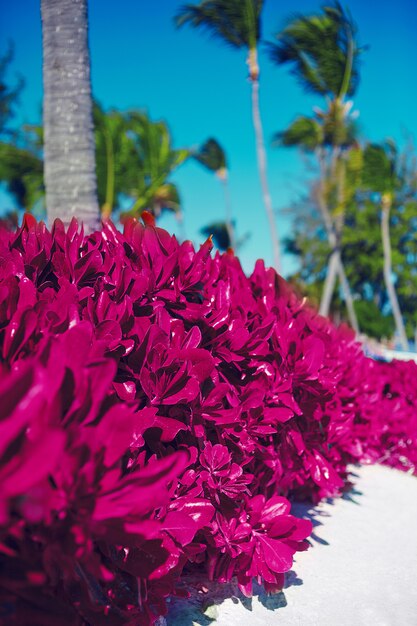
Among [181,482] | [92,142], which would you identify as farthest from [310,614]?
[92,142]

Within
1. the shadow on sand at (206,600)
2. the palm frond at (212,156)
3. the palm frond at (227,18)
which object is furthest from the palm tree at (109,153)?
the shadow on sand at (206,600)

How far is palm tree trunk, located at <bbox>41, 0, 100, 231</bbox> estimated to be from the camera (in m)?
3.88

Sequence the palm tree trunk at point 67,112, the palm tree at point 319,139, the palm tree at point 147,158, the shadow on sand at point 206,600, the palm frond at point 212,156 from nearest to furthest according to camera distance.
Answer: the shadow on sand at point 206,600, the palm tree trunk at point 67,112, the palm tree at point 319,139, the palm tree at point 147,158, the palm frond at point 212,156

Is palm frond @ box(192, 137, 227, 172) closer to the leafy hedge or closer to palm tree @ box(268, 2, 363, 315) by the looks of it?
palm tree @ box(268, 2, 363, 315)

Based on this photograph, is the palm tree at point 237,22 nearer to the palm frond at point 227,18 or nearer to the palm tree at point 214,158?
the palm frond at point 227,18

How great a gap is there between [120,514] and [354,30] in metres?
22.7

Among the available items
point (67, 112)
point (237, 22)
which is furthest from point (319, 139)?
point (67, 112)

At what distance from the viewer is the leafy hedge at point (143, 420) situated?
1.08m

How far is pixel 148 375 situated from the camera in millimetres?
1771

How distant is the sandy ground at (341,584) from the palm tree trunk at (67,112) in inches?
103

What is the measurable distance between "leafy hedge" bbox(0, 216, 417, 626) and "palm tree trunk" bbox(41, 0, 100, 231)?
145cm

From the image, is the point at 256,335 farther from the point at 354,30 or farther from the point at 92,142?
the point at 354,30

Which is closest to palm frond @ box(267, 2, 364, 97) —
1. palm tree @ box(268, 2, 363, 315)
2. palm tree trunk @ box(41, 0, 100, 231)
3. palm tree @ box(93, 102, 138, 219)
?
palm tree @ box(268, 2, 363, 315)

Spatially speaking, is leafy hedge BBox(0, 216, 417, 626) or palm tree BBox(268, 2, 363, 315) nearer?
leafy hedge BBox(0, 216, 417, 626)
